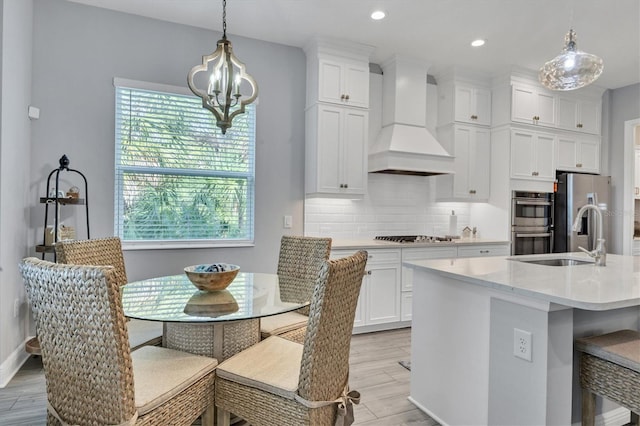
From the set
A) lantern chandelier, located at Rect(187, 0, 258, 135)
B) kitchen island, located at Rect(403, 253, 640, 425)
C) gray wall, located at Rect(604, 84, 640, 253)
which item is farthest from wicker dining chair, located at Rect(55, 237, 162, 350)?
gray wall, located at Rect(604, 84, 640, 253)

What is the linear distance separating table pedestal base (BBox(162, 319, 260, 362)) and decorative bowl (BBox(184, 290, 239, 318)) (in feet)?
0.33

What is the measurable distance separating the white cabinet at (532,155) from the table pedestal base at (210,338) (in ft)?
12.8

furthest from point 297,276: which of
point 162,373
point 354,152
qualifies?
point 354,152

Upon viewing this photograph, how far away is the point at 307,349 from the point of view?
1434 mm

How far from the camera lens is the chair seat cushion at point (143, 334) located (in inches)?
80.6

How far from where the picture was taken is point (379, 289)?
376 centimetres

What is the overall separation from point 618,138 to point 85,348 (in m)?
6.35

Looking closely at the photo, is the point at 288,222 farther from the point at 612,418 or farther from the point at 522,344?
the point at 612,418

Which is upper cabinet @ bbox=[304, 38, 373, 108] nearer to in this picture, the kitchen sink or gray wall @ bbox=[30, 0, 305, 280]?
gray wall @ bbox=[30, 0, 305, 280]

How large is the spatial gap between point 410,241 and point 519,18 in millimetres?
2325

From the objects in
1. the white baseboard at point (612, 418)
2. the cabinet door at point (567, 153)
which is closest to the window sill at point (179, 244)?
the white baseboard at point (612, 418)

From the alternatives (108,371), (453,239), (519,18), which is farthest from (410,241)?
(108,371)

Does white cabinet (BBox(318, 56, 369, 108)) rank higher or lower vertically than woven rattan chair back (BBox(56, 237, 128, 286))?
higher

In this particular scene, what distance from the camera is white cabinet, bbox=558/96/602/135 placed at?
4.81m
